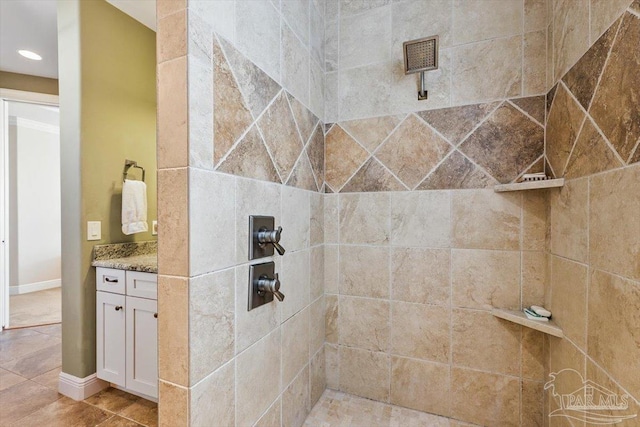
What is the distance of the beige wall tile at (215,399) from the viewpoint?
27.7 inches

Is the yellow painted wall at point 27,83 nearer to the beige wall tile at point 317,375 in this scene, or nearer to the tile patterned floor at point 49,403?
the tile patterned floor at point 49,403

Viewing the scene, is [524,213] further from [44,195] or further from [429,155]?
[44,195]

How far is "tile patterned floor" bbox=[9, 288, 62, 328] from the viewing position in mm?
2900

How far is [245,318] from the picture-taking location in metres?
0.90

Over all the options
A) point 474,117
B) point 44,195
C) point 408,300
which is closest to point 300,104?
point 474,117

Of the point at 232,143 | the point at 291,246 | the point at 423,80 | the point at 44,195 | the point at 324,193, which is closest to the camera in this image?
the point at 232,143

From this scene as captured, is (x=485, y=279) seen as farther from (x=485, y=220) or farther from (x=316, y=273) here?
(x=316, y=273)

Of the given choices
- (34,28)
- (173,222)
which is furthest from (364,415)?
(34,28)

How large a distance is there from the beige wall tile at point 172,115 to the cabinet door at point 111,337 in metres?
1.40

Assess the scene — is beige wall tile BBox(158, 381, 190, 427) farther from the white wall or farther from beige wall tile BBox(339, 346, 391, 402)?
the white wall

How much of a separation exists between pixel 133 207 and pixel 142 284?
0.61 m

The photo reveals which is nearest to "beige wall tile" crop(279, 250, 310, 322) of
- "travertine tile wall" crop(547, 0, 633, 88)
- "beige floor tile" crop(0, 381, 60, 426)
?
"travertine tile wall" crop(547, 0, 633, 88)

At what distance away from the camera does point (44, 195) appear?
13.2ft

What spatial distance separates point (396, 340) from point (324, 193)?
0.87 meters
